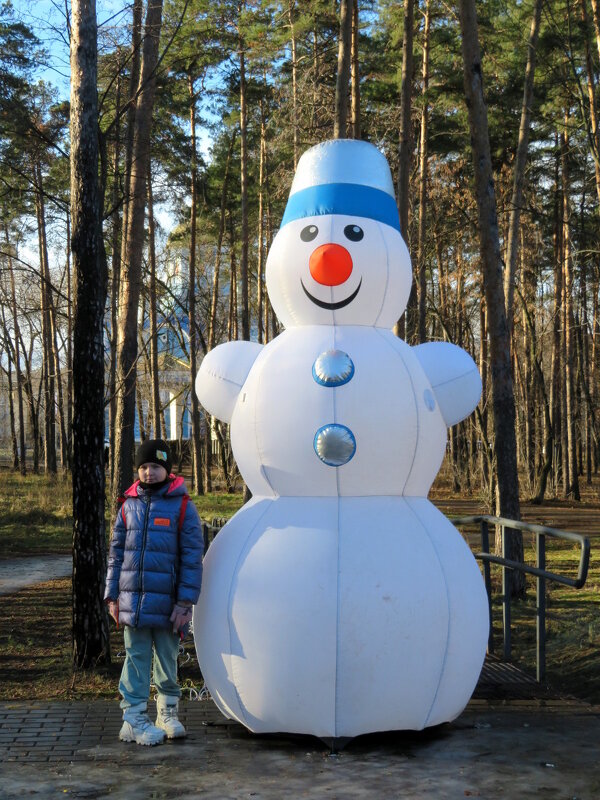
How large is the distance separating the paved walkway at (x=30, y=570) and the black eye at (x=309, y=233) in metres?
7.88

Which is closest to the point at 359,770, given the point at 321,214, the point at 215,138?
the point at 321,214

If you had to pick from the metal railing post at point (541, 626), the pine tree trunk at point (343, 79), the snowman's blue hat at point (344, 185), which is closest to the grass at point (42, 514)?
the pine tree trunk at point (343, 79)

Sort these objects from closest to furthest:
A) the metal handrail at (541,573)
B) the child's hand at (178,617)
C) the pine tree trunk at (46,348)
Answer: the child's hand at (178,617)
the metal handrail at (541,573)
the pine tree trunk at (46,348)

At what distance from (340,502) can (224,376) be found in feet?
3.62

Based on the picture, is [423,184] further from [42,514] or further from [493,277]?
[42,514]

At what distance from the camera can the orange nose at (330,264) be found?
494 centimetres

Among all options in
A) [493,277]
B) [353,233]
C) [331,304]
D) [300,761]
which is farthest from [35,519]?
[300,761]

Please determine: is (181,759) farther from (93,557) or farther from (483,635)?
(93,557)

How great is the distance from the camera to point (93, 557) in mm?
6777

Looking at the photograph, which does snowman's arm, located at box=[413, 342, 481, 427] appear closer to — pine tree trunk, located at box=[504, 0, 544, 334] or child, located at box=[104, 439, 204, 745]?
child, located at box=[104, 439, 204, 745]

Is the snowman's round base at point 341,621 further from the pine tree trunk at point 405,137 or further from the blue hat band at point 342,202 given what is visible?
the pine tree trunk at point 405,137

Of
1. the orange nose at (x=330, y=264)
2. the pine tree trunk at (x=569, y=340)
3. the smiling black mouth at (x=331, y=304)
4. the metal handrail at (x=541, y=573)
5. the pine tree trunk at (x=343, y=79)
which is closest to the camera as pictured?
the orange nose at (x=330, y=264)

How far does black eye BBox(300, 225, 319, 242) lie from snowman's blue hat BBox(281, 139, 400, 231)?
3.7 inches

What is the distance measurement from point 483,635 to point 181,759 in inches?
66.8
